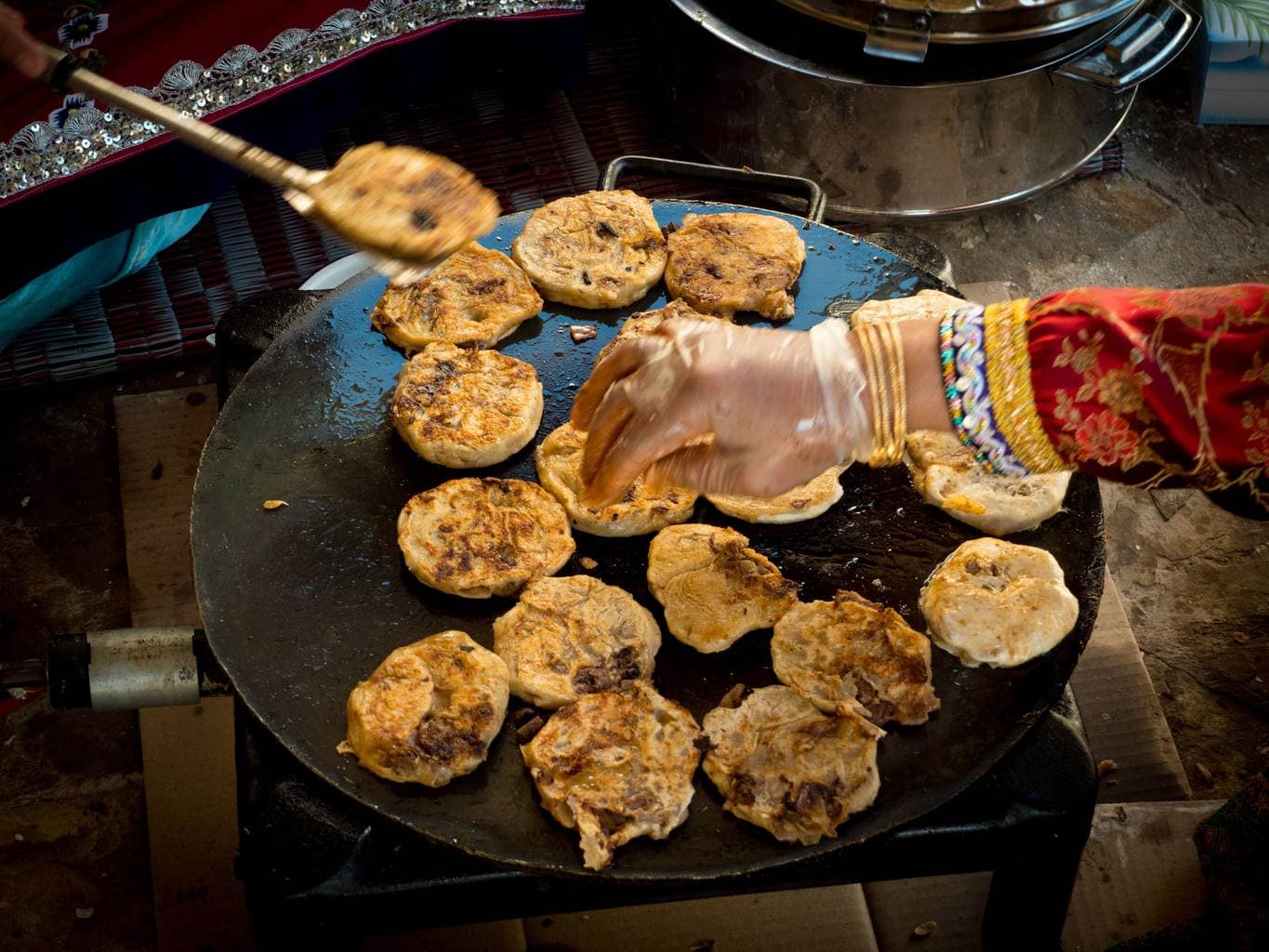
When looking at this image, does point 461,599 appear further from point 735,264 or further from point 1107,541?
A: point 1107,541

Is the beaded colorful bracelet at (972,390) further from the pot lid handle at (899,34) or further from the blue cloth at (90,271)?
the blue cloth at (90,271)

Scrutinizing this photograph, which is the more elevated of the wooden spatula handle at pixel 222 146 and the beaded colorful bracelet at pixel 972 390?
the wooden spatula handle at pixel 222 146

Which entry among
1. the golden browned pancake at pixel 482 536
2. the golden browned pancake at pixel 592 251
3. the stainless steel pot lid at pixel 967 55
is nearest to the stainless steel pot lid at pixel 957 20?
the stainless steel pot lid at pixel 967 55

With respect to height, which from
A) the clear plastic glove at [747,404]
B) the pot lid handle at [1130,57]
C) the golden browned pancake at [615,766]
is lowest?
the golden browned pancake at [615,766]

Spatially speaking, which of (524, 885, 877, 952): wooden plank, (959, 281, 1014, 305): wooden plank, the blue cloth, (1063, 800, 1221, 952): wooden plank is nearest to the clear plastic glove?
(524, 885, 877, 952): wooden plank

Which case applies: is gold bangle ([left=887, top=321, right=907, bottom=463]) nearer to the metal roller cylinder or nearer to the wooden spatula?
the wooden spatula

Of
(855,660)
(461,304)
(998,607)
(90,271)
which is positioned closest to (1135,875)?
(998,607)
